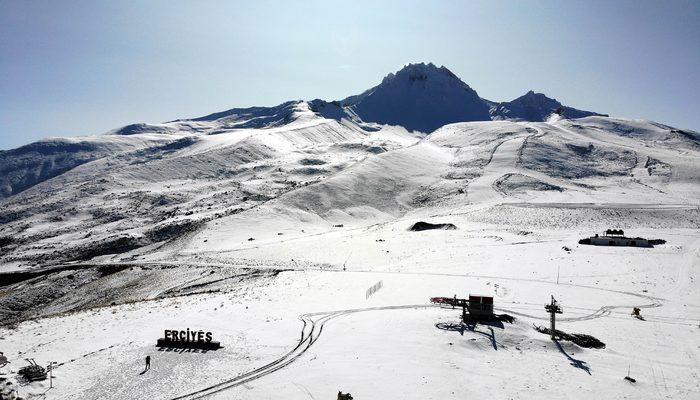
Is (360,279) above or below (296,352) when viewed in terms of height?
below

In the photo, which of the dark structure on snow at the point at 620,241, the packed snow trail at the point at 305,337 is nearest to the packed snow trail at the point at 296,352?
the packed snow trail at the point at 305,337

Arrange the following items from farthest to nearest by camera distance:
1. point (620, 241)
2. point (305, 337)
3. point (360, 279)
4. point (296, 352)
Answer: point (620, 241) < point (360, 279) < point (305, 337) < point (296, 352)

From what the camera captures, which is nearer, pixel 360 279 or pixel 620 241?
pixel 360 279

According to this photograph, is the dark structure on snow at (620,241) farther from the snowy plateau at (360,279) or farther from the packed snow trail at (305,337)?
the packed snow trail at (305,337)

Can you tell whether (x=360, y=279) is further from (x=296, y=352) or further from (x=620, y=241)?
(x=620, y=241)

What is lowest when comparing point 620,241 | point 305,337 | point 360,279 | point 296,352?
point 620,241

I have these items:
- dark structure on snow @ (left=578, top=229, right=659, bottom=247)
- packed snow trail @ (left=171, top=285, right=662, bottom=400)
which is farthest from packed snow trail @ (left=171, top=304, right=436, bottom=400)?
dark structure on snow @ (left=578, top=229, right=659, bottom=247)

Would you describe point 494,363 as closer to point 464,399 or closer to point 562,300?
point 464,399

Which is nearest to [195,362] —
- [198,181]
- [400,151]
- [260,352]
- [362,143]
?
[260,352]

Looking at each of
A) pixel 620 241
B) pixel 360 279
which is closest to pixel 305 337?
pixel 360 279
